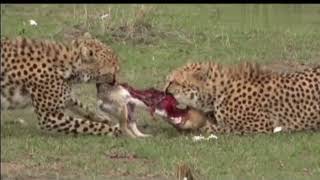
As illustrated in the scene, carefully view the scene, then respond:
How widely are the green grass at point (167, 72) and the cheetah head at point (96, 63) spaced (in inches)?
24.1

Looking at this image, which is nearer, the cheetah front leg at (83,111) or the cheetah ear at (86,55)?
the cheetah ear at (86,55)

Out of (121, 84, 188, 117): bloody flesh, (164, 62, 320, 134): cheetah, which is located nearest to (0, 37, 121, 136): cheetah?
(121, 84, 188, 117): bloody flesh

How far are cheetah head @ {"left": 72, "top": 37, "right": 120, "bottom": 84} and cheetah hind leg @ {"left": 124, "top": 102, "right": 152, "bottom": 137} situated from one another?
0.99 feet

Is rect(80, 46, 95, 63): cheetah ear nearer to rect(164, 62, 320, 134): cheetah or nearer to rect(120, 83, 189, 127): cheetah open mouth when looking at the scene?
rect(120, 83, 189, 127): cheetah open mouth

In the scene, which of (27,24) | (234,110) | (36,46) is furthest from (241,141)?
(27,24)

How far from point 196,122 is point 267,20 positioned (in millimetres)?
9265

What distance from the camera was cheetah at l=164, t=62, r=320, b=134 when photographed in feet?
27.6

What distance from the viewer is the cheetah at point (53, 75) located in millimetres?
8016

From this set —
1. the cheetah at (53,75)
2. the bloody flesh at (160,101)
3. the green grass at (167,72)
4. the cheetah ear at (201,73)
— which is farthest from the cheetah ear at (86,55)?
the cheetah ear at (201,73)

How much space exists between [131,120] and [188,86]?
2.02 feet

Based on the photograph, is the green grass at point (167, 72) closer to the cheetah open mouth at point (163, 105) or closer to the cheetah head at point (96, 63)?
the cheetah open mouth at point (163, 105)

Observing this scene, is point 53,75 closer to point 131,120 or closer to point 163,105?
point 131,120

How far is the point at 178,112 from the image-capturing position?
8.41 m

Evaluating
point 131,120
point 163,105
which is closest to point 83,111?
point 131,120
